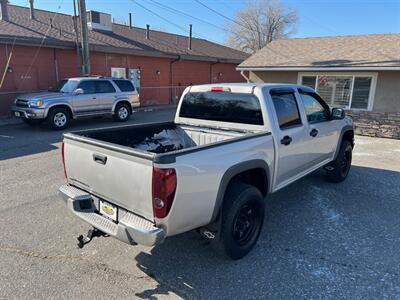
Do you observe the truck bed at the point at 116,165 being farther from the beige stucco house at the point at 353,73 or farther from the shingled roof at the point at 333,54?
the shingled roof at the point at 333,54

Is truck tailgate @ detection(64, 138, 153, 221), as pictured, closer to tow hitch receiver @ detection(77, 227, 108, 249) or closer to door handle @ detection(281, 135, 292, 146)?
tow hitch receiver @ detection(77, 227, 108, 249)

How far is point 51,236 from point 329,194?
4214mm

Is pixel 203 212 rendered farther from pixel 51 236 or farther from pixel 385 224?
pixel 385 224

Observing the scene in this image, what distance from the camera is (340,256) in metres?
3.30

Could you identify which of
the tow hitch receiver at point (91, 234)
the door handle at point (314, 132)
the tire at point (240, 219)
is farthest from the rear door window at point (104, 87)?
the tire at point (240, 219)

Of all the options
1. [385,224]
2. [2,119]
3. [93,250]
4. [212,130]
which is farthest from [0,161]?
[385,224]

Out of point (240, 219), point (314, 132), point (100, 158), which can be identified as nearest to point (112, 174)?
point (100, 158)

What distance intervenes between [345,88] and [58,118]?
11.1 meters

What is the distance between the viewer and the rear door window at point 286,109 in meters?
3.82

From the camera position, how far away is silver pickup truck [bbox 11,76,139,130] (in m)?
9.92

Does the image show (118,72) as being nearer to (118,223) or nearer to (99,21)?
(99,21)

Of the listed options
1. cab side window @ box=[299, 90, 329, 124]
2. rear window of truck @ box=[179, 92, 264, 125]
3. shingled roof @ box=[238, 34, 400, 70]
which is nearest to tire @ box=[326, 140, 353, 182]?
cab side window @ box=[299, 90, 329, 124]

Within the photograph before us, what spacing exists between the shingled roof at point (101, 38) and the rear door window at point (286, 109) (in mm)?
12117

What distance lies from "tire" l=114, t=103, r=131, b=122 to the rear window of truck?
8.28 meters
